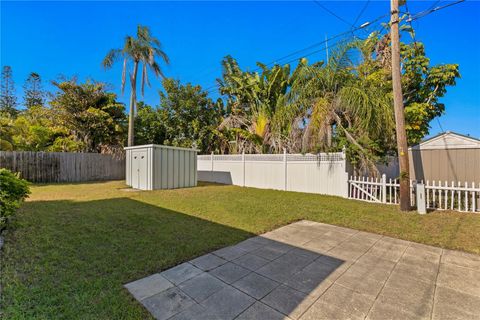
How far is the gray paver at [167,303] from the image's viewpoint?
2.09m

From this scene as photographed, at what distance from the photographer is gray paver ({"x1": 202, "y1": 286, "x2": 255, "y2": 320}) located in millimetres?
2098

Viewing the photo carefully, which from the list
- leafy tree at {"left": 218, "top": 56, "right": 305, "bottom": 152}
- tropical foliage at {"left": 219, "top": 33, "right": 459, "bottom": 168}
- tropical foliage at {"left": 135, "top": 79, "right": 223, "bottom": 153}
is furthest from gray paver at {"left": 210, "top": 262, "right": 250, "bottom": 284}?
tropical foliage at {"left": 135, "top": 79, "right": 223, "bottom": 153}

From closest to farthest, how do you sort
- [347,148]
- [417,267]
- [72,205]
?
[417,267] → [72,205] → [347,148]

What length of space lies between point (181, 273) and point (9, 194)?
3.67m

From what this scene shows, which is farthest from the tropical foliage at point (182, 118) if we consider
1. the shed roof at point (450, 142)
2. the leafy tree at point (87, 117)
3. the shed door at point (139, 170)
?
the shed roof at point (450, 142)

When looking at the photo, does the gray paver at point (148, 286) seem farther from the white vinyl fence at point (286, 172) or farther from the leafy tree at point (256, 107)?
the leafy tree at point (256, 107)

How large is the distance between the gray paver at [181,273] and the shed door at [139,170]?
300 inches

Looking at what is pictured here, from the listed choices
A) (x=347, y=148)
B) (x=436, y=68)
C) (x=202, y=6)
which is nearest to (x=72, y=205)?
(x=202, y=6)

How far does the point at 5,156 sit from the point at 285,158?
1319 centimetres

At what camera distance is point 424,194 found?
234 inches

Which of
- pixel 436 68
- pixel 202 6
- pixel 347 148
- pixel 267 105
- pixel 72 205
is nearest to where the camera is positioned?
pixel 72 205

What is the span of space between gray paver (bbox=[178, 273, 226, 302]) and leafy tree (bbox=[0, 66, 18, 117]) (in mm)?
38964

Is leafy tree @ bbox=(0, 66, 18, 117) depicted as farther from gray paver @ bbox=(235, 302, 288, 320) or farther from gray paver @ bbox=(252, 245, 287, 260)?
gray paver @ bbox=(235, 302, 288, 320)

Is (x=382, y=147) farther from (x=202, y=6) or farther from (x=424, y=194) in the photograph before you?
(x=202, y=6)
